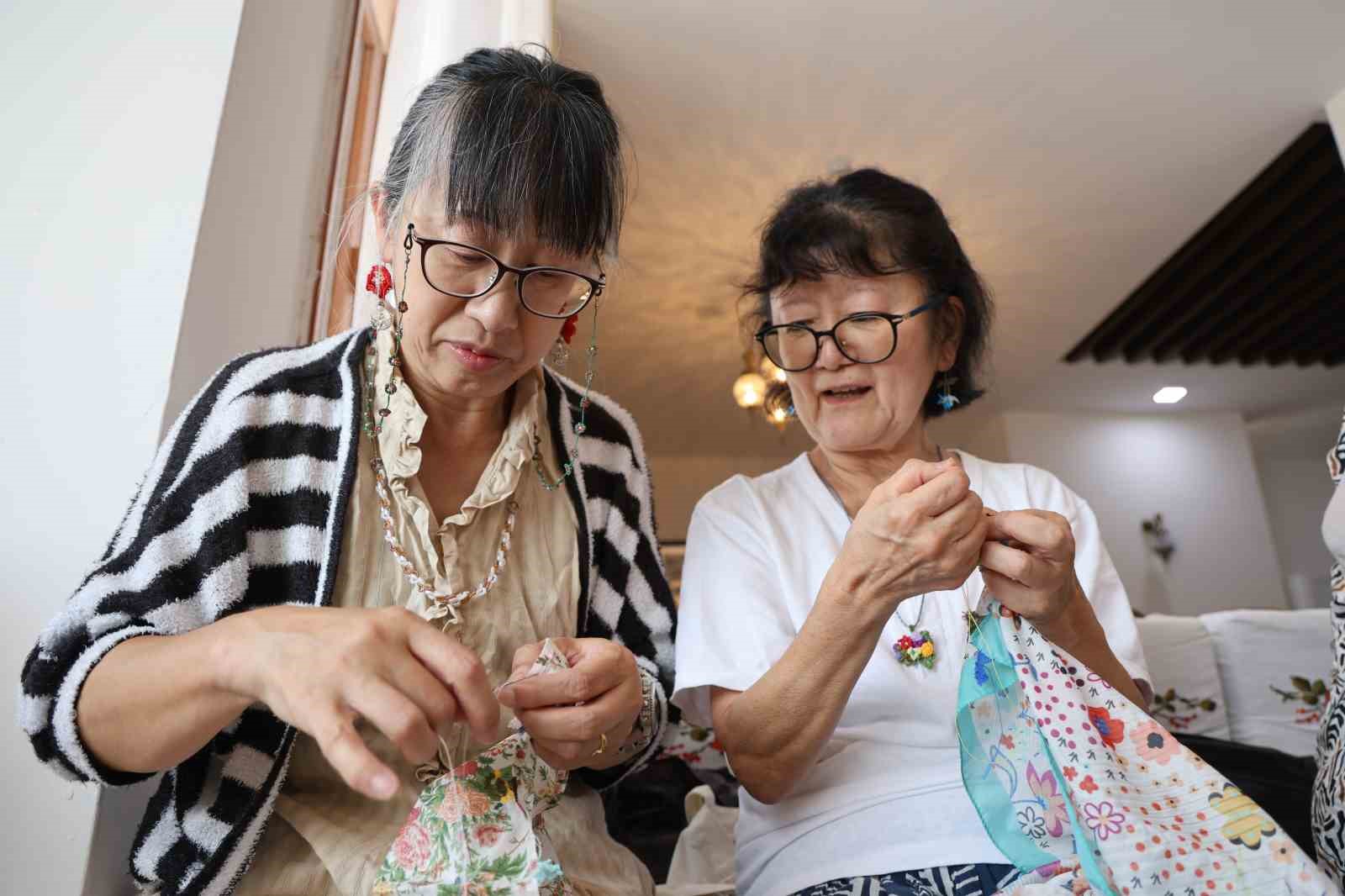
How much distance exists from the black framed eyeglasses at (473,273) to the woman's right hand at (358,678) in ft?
1.41

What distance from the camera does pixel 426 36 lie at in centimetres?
182

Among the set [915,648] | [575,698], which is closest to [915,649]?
[915,648]

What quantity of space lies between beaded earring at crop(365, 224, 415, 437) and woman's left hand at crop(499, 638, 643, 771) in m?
0.36

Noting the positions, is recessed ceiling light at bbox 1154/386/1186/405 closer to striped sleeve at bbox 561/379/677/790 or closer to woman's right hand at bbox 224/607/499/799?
striped sleeve at bbox 561/379/677/790

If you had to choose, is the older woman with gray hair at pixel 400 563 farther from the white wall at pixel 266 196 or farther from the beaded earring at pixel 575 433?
the white wall at pixel 266 196

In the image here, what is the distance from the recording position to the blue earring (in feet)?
4.97

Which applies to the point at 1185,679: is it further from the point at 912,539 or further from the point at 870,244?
the point at 912,539

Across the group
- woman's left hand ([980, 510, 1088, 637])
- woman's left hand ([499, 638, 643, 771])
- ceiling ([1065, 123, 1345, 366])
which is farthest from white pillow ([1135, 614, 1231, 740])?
ceiling ([1065, 123, 1345, 366])

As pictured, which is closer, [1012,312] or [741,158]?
[741,158]

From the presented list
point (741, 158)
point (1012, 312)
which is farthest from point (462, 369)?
point (1012, 312)

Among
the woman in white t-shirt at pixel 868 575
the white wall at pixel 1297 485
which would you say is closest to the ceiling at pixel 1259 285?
the white wall at pixel 1297 485

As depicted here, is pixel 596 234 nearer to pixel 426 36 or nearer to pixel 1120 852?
pixel 1120 852

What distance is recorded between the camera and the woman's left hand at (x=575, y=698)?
805 mm

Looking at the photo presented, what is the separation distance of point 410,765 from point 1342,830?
1011 millimetres
